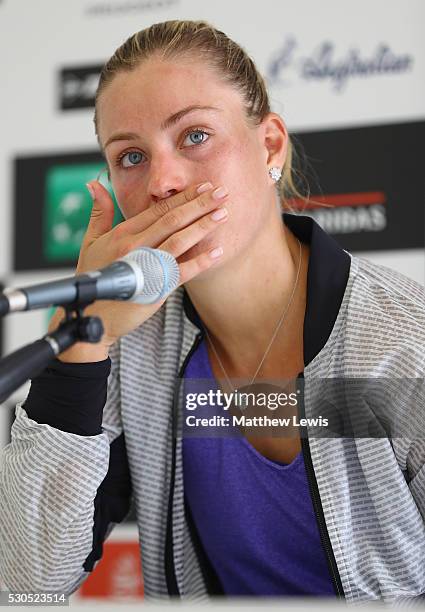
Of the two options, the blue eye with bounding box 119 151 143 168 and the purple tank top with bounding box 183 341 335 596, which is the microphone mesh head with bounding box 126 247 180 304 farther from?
the purple tank top with bounding box 183 341 335 596

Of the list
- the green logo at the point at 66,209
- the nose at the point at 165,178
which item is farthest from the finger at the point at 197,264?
the green logo at the point at 66,209

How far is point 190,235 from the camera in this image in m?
1.03

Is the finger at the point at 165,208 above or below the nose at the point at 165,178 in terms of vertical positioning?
below

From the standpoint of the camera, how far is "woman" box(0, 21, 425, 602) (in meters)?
1.11

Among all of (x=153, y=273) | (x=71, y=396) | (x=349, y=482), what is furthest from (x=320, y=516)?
(x=153, y=273)

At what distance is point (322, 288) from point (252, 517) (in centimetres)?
38

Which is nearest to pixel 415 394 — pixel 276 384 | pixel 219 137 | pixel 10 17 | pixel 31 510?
pixel 276 384

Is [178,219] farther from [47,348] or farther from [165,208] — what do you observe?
[47,348]

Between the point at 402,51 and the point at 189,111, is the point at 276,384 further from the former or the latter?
the point at 402,51

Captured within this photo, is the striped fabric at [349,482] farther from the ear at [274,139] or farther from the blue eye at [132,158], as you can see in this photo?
the blue eye at [132,158]

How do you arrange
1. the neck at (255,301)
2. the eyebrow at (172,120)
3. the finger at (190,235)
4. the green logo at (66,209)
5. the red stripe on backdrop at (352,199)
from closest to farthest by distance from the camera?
the finger at (190,235)
the eyebrow at (172,120)
the neck at (255,301)
the red stripe on backdrop at (352,199)
the green logo at (66,209)

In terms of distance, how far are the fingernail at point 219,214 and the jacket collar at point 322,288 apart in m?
0.21

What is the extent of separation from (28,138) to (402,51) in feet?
3.36

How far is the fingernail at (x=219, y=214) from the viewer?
3.55 feet
